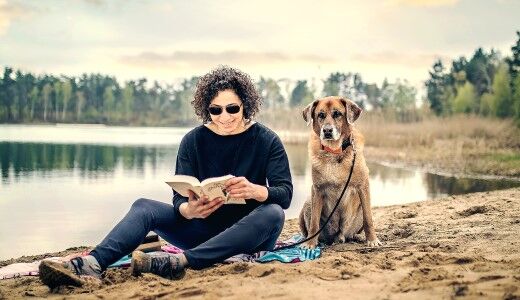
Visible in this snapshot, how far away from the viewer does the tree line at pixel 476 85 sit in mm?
50875

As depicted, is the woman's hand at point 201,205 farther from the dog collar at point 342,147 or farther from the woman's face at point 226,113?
the dog collar at point 342,147

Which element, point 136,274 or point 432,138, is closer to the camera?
point 136,274

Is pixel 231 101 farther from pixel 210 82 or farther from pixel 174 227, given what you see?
pixel 174 227

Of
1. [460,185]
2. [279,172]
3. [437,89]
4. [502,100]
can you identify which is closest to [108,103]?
[437,89]

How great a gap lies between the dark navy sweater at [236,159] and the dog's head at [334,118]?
0.91m

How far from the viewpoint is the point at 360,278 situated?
3.80 m

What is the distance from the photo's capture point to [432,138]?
26.0 metres

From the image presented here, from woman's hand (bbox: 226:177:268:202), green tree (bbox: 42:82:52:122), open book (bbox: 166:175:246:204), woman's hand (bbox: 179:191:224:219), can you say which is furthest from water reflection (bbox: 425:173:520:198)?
green tree (bbox: 42:82:52:122)

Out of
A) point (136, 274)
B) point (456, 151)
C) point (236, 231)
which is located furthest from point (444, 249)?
point (456, 151)

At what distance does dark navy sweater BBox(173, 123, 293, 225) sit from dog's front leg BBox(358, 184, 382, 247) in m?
1.20

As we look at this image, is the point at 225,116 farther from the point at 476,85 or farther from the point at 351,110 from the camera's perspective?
the point at 476,85

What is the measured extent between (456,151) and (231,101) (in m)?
20.5

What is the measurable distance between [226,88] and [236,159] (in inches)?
26.3

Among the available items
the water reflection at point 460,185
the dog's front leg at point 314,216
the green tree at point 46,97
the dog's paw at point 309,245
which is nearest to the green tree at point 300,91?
the green tree at point 46,97
